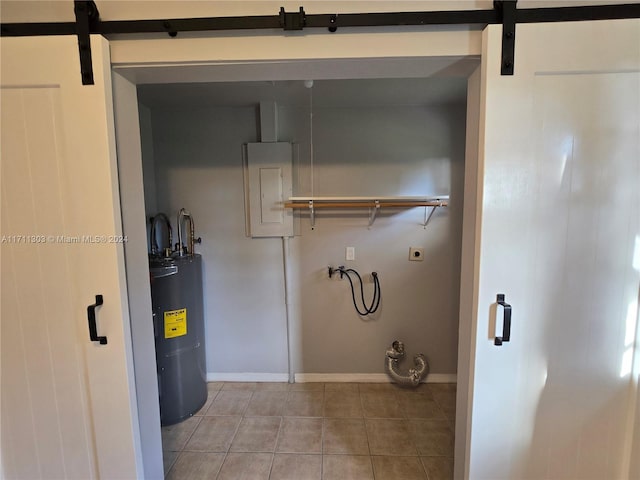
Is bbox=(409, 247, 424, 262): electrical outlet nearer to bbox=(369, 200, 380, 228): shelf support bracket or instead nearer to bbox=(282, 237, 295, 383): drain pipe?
bbox=(369, 200, 380, 228): shelf support bracket

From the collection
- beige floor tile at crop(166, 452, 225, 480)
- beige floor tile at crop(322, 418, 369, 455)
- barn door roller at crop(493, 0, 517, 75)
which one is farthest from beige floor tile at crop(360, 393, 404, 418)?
barn door roller at crop(493, 0, 517, 75)

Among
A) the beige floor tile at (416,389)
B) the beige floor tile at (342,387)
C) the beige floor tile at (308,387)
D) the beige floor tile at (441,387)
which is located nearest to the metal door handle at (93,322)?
the beige floor tile at (308,387)

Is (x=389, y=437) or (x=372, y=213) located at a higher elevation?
(x=372, y=213)

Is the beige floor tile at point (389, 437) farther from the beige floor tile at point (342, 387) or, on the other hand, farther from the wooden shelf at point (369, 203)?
the wooden shelf at point (369, 203)

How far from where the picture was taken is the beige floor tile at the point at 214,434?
5.69ft

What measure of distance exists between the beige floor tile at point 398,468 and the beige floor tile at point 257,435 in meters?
0.66

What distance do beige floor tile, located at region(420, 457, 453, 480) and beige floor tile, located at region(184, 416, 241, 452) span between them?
4.04 ft

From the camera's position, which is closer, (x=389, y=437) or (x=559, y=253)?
(x=559, y=253)

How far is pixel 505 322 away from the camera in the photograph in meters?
1.02

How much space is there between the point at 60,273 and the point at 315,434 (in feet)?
5.67

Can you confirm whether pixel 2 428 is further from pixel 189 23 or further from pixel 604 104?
pixel 604 104

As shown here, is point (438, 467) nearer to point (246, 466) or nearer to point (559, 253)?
point (246, 466)

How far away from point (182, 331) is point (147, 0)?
72.1 inches

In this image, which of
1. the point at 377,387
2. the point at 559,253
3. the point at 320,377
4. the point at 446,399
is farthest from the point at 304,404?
the point at 559,253
